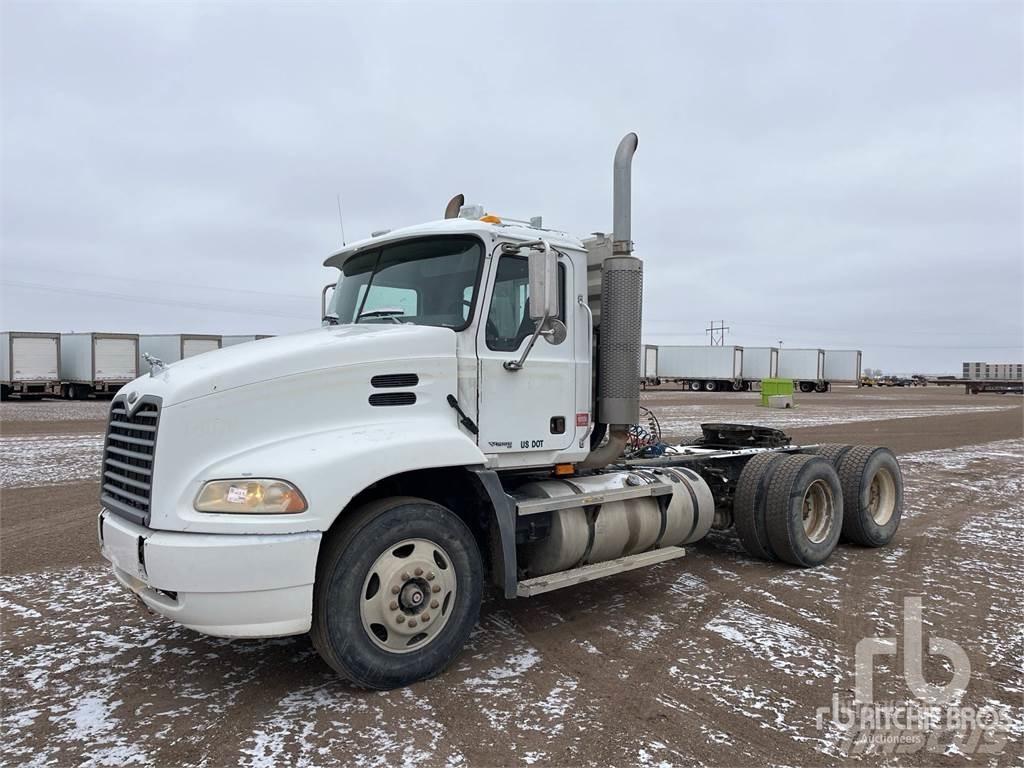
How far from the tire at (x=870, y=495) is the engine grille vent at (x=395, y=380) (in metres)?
5.53

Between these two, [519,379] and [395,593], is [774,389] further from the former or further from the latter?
[395,593]

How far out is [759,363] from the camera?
58250mm

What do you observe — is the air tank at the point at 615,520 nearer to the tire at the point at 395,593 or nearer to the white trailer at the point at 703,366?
the tire at the point at 395,593

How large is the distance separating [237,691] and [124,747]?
705 millimetres

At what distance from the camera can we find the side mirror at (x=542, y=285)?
14.5ft

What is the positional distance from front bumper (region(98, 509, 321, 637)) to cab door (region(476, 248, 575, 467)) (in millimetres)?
1571

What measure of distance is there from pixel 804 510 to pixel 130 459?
6264 mm

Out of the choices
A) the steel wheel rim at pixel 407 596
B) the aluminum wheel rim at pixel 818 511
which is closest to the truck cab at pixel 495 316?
the steel wheel rim at pixel 407 596

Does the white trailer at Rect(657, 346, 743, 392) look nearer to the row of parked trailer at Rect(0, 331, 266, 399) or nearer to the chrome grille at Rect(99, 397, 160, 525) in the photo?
the row of parked trailer at Rect(0, 331, 266, 399)

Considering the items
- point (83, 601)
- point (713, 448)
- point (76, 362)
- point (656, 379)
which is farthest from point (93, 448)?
point (656, 379)

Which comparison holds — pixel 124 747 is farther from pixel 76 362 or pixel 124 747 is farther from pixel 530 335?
pixel 76 362

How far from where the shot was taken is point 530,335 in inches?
197

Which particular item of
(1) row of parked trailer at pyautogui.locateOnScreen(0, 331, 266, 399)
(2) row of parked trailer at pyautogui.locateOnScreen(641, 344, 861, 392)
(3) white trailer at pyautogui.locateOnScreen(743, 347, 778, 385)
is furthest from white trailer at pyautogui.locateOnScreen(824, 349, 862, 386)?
(1) row of parked trailer at pyautogui.locateOnScreen(0, 331, 266, 399)

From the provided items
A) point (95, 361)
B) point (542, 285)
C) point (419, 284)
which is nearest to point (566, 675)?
point (542, 285)
